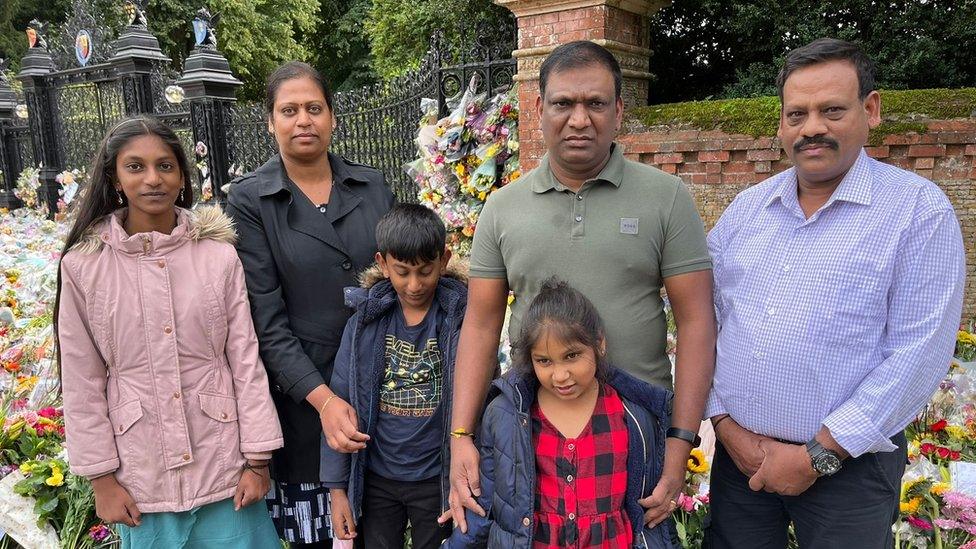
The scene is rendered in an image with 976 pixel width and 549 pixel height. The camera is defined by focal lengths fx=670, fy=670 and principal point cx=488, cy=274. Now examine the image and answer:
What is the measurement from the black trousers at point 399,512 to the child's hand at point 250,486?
0.34 metres

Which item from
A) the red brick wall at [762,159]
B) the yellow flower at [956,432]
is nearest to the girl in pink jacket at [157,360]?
the yellow flower at [956,432]

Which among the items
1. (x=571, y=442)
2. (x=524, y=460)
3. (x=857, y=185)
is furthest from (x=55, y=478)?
(x=857, y=185)

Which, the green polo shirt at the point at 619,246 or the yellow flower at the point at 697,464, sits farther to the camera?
the yellow flower at the point at 697,464

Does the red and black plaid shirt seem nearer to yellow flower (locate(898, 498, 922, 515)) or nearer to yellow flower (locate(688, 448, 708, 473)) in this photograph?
yellow flower (locate(688, 448, 708, 473))

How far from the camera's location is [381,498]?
7.29ft

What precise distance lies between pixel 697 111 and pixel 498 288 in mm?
3360

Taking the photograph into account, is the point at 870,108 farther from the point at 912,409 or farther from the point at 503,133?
the point at 503,133

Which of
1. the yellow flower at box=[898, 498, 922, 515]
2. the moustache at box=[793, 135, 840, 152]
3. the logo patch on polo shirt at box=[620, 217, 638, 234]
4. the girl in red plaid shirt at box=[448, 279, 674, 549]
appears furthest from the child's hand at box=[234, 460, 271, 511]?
the yellow flower at box=[898, 498, 922, 515]

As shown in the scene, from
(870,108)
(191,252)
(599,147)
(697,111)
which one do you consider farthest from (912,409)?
(697,111)

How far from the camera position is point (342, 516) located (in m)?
2.17

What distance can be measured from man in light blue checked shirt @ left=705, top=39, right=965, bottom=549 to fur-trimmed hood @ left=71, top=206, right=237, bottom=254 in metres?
1.63

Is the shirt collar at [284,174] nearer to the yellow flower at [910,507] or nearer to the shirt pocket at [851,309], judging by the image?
the shirt pocket at [851,309]

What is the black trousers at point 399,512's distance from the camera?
220 cm

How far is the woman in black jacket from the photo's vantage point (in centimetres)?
222
